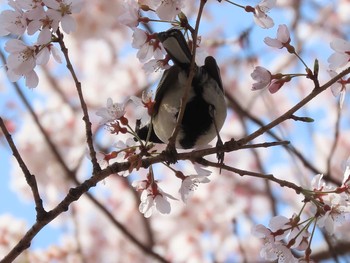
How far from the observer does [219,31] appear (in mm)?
7422

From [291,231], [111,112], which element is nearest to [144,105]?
[111,112]

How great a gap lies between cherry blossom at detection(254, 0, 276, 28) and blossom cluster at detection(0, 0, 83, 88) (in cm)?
47

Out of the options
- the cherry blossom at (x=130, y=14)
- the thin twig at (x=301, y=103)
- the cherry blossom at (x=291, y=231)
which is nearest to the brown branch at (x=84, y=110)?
the cherry blossom at (x=130, y=14)

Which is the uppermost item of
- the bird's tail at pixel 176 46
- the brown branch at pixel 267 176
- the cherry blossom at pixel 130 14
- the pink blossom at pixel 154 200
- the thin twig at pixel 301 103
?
the cherry blossom at pixel 130 14

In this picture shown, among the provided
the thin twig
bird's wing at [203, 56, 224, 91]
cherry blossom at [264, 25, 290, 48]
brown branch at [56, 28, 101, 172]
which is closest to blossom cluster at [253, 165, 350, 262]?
the thin twig

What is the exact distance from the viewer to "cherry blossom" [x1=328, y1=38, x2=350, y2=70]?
63.4 inches

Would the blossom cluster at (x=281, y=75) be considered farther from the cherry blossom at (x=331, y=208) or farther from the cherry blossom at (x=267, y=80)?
the cherry blossom at (x=331, y=208)

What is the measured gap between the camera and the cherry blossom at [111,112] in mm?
1644

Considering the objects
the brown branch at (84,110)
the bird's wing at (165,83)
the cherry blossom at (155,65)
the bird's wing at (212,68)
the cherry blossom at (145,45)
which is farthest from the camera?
the bird's wing at (212,68)

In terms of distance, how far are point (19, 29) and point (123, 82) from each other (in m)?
5.30

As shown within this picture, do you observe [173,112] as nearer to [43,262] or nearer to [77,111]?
[43,262]

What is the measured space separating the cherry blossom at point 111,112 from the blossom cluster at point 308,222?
0.49 m

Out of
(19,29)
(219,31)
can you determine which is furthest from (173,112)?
(219,31)

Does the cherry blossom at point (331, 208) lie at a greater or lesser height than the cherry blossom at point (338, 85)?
lesser
